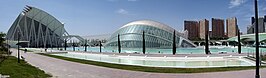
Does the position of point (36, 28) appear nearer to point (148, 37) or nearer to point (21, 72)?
point (148, 37)

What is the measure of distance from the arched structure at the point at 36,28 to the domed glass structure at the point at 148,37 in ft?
159

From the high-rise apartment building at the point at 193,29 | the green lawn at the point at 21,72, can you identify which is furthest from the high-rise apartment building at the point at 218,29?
the green lawn at the point at 21,72

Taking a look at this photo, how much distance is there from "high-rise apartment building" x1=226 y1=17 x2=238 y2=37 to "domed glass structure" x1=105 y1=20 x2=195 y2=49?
223 ft

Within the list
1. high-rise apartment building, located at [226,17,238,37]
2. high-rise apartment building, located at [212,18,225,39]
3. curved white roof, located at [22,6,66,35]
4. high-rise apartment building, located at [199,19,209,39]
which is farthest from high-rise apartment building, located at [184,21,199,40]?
curved white roof, located at [22,6,66,35]

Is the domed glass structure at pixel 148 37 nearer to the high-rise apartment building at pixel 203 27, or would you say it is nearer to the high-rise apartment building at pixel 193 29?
the high-rise apartment building at pixel 203 27

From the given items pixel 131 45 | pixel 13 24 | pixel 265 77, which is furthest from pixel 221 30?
pixel 265 77

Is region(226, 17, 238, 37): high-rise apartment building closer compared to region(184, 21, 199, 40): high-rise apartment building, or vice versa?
region(226, 17, 238, 37): high-rise apartment building

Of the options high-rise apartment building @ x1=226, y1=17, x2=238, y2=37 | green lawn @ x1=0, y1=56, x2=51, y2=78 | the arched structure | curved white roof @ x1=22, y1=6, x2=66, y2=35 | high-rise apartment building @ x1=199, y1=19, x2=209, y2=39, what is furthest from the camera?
high-rise apartment building @ x1=199, y1=19, x2=209, y2=39

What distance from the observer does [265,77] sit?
13.9 meters

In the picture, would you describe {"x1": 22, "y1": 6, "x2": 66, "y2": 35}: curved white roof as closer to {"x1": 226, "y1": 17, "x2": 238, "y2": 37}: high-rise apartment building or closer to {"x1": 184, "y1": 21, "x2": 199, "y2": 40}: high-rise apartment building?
{"x1": 184, "y1": 21, "x2": 199, "y2": 40}: high-rise apartment building

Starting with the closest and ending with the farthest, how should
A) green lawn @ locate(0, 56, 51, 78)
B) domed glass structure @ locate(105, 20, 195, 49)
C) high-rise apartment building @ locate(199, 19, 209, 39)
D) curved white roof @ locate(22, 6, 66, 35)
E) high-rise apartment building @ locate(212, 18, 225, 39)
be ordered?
green lawn @ locate(0, 56, 51, 78)
domed glass structure @ locate(105, 20, 195, 49)
curved white roof @ locate(22, 6, 66, 35)
high-rise apartment building @ locate(199, 19, 209, 39)
high-rise apartment building @ locate(212, 18, 225, 39)

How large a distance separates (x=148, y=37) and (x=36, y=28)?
217 feet

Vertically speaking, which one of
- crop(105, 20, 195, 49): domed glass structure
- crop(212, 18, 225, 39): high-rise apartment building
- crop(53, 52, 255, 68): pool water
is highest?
crop(212, 18, 225, 39): high-rise apartment building

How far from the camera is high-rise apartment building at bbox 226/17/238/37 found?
128887 millimetres
